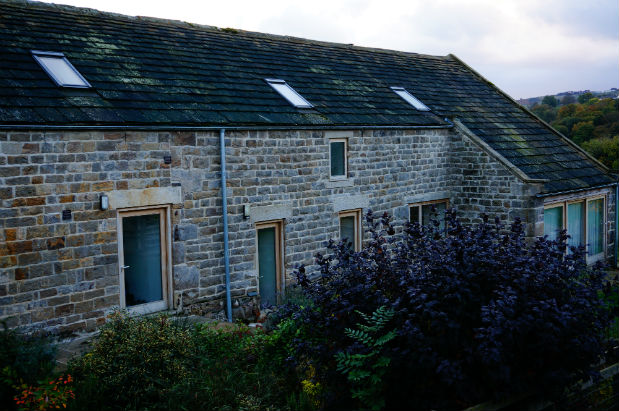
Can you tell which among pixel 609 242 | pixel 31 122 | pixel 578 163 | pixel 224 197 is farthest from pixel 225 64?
pixel 609 242

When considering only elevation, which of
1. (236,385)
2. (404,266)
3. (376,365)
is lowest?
(236,385)

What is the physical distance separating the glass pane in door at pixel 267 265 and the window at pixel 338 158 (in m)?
2.02

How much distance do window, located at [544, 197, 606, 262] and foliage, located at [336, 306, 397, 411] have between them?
33.2 feet

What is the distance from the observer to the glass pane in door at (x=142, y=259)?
9250 millimetres

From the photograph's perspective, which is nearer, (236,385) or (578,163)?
(236,385)

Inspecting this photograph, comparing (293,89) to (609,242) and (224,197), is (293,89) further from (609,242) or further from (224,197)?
(609,242)

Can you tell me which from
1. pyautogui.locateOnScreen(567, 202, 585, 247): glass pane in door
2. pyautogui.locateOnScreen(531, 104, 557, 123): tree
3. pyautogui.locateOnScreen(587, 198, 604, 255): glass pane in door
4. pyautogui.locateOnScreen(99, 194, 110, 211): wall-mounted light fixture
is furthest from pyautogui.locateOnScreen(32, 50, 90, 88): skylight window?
pyautogui.locateOnScreen(531, 104, 557, 123): tree

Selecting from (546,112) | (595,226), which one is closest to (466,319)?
(595,226)

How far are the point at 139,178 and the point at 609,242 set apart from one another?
13522 mm

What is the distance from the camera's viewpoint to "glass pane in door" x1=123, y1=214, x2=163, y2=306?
9250 millimetres

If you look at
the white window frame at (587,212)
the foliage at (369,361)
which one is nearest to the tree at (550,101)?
the white window frame at (587,212)

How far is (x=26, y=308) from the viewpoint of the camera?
7.98m

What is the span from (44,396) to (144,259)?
156 inches

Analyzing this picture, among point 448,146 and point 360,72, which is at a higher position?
point 360,72
